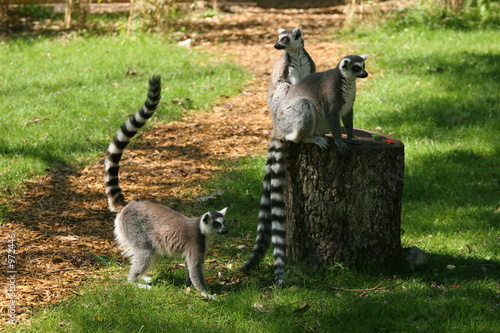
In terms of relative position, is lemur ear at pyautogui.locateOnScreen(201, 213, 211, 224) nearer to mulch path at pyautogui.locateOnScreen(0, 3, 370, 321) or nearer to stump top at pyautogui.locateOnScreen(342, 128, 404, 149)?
mulch path at pyautogui.locateOnScreen(0, 3, 370, 321)

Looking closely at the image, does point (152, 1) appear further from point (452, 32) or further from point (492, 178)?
point (492, 178)

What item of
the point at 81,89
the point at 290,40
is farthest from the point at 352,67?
the point at 81,89

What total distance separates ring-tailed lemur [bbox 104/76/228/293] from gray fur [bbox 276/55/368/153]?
35.5 inches

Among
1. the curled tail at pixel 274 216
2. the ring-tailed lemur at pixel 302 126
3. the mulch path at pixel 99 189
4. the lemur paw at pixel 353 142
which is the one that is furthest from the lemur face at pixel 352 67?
the mulch path at pixel 99 189

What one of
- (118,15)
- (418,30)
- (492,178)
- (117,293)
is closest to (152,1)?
(118,15)

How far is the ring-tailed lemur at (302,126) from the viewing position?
4.56 meters

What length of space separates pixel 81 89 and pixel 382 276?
7.04 metres

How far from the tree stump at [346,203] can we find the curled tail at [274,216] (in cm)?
10

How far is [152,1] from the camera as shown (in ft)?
46.4

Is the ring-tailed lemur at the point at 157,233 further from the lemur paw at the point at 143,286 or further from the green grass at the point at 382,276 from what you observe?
the green grass at the point at 382,276

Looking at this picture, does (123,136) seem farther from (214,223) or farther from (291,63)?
(291,63)

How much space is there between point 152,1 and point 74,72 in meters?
3.62

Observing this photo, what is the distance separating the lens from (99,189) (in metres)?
6.50

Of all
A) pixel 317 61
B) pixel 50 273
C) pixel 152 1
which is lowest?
pixel 50 273
